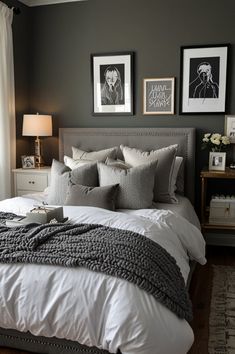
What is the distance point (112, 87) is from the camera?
4.03m

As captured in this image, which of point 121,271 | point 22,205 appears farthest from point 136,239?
point 22,205

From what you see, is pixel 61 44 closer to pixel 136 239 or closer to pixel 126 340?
pixel 136 239

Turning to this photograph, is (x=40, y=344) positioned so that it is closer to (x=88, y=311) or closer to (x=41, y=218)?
(x=88, y=311)

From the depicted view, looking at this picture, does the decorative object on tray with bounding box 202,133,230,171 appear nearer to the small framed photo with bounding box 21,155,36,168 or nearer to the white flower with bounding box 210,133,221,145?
the white flower with bounding box 210,133,221,145

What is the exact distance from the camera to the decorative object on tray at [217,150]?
11.6ft

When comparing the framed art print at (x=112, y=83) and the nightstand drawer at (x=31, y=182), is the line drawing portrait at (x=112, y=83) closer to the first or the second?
the framed art print at (x=112, y=83)

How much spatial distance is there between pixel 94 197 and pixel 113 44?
6.67 feet

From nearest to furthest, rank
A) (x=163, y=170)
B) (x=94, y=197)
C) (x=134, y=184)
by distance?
(x=94, y=197) < (x=134, y=184) < (x=163, y=170)

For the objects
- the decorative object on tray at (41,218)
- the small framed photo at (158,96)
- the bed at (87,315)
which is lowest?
the bed at (87,315)

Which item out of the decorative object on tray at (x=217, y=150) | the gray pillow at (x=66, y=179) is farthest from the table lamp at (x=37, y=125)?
the decorative object on tray at (x=217, y=150)

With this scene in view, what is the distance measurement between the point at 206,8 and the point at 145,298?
10.3 feet

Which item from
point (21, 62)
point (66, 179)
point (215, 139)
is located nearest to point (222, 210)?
point (215, 139)

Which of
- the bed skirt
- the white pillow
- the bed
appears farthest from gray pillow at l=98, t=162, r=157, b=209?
the bed skirt

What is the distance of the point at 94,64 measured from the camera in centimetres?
406
